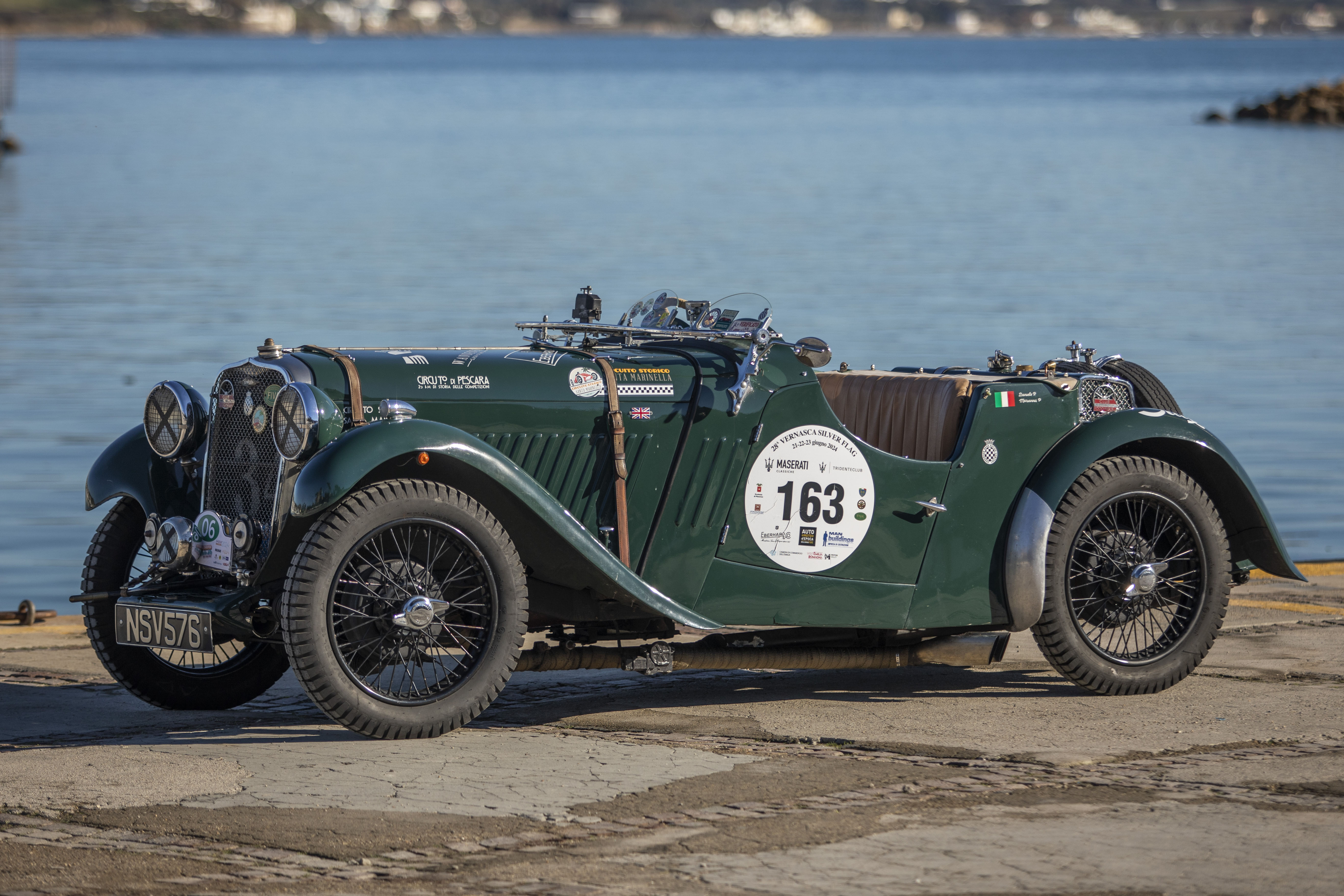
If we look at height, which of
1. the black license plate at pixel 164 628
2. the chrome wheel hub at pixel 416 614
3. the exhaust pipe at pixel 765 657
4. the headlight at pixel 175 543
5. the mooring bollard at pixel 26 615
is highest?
the headlight at pixel 175 543

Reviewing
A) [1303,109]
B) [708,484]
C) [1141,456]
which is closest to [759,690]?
[708,484]

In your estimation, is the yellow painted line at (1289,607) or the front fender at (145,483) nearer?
the front fender at (145,483)

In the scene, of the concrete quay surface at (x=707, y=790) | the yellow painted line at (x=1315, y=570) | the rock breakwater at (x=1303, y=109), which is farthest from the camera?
the rock breakwater at (x=1303, y=109)

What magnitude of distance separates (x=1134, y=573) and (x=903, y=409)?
1020mm

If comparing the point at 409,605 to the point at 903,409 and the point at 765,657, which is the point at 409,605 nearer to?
the point at 765,657

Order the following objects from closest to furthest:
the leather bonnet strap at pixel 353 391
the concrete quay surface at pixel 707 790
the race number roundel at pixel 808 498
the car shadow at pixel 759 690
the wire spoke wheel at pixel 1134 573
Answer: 1. the concrete quay surface at pixel 707 790
2. the leather bonnet strap at pixel 353 391
3. the race number roundel at pixel 808 498
4. the car shadow at pixel 759 690
5. the wire spoke wheel at pixel 1134 573

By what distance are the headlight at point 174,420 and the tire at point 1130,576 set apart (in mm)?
3008

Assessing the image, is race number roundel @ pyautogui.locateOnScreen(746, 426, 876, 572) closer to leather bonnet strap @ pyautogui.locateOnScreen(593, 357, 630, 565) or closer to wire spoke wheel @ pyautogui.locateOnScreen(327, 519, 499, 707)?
leather bonnet strap @ pyautogui.locateOnScreen(593, 357, 630, 565)

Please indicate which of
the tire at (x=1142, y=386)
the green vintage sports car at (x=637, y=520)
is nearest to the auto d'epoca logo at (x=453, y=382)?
the green vintage sports car at (x=637, y=520)

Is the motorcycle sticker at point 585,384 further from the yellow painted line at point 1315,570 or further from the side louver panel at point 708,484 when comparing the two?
the yellow painted line at point 1315,570

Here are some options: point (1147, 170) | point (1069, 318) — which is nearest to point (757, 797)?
point (1069, 318)

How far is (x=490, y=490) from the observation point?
6184mm

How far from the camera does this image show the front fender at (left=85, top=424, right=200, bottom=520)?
6695 millimetres

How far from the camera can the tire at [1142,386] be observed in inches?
305
